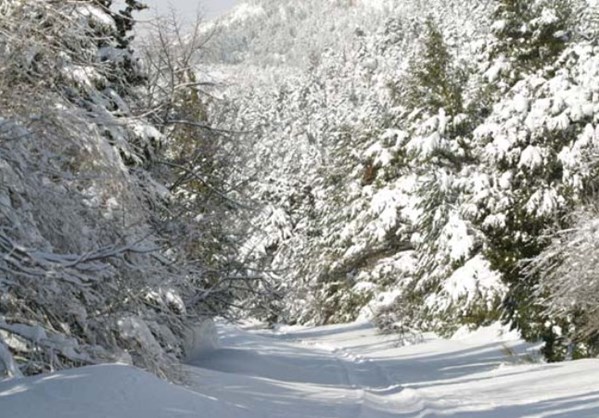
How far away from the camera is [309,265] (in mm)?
43562

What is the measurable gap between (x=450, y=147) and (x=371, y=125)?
369 inches

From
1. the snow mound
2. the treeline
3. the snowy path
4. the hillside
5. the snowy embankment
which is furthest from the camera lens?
the hillside

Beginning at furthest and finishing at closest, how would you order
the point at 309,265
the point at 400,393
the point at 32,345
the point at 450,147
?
the point at 309,265 < the point at 450,147 < the point at 400,393 < the point at 32,345

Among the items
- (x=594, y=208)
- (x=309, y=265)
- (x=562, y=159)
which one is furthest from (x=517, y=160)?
(x=309, y=265)

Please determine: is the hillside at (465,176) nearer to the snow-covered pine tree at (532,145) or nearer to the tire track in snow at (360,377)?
the snow-covered pine tree at (532,145)

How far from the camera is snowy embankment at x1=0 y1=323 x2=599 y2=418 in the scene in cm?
684

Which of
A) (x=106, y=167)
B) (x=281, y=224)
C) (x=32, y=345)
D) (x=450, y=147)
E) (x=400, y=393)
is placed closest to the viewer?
(x=32, y=345)

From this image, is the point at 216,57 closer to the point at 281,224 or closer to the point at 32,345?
the point at 32,345

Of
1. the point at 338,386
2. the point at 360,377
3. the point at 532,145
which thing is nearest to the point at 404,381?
the point at 360,377

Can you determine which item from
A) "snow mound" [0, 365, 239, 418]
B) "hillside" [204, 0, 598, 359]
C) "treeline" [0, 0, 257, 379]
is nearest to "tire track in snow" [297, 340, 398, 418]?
"hillside" [204, 0, 598, 359]

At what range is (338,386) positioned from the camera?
14.6 m

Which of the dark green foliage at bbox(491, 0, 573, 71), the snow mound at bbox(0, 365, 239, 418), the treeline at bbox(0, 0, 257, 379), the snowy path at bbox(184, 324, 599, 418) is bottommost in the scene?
the snowy path at bbox(184, 324, 599, 418)

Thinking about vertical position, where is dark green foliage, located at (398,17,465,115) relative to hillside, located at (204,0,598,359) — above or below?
above

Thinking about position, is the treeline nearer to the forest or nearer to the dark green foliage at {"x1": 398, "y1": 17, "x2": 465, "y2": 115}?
the forest
